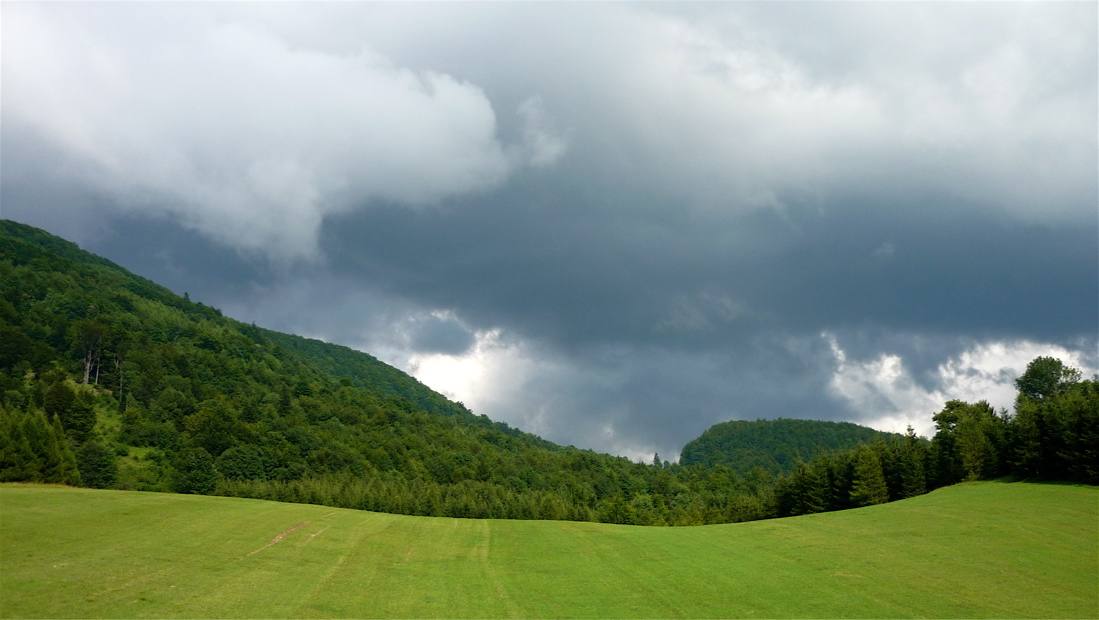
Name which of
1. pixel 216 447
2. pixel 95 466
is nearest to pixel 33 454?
pixel 95 466

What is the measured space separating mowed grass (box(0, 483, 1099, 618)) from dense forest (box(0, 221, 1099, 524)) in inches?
1227

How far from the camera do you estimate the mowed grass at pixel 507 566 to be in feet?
81.5

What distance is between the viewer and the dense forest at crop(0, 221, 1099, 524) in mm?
74188

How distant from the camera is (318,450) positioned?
16188 cm

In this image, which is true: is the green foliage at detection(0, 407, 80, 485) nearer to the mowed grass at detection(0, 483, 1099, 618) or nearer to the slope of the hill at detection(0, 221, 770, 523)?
the slope of the hill at detection(0, 221, 770, 523)

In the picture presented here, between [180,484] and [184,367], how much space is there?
2959 inches

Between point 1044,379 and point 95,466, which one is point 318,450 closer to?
point 95,466

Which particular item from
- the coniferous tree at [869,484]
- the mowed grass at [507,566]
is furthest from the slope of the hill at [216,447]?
the mowed grass at [507,566]

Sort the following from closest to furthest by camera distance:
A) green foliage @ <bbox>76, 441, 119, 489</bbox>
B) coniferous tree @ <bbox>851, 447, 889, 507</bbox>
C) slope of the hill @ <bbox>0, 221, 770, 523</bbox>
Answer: coniferous tree @ <bbox>851, 447, 889, 507</bbox>, green foliage @ <bbox>76, 441, 119, 489</bbox>, slope of the hill @ <bbox>0, 221, 770, 523</bbox>

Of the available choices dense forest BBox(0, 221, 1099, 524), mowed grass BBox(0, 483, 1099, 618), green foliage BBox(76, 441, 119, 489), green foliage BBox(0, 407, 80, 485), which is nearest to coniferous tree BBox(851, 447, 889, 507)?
dense forest BBox(0, 221, 1099, 524)

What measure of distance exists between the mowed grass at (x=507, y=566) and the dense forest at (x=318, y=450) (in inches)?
1227

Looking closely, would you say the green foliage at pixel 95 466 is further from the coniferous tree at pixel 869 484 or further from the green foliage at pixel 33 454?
the coniferous tree at pixel 869 484

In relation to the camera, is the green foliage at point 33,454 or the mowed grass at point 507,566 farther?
Answer: the green foliage at point 33,454

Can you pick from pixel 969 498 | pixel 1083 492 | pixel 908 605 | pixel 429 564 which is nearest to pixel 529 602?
pixel 429 564
